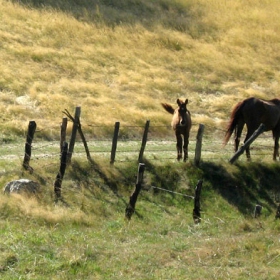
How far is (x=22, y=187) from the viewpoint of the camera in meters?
16.1

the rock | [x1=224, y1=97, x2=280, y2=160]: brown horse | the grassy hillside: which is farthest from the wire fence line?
the rock

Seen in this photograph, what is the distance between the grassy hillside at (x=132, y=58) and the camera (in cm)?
2866

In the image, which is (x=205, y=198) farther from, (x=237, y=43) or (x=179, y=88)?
(x=237, y=43)

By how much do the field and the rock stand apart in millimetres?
358

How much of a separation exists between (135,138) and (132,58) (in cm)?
1213

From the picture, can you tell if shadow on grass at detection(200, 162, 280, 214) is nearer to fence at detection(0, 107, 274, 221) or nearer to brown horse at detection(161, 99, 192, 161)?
fence at detection(0, 107, 274, 221)

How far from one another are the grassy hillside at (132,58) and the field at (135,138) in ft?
0.32

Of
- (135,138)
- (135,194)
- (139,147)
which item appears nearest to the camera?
(135,194)

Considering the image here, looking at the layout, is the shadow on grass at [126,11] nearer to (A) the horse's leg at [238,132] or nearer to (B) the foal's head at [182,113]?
(A) the horse's leg at [238,132]

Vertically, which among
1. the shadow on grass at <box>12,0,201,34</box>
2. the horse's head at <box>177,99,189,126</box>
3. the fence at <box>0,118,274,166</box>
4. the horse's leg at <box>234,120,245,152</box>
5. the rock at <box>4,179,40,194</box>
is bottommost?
the rock at <box>4,179,40,194</box>

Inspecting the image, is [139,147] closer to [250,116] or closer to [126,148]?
[126,148]

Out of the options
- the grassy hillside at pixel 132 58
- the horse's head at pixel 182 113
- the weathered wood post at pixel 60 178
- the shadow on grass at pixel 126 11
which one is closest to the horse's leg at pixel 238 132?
the horse's head at pixel 182 113

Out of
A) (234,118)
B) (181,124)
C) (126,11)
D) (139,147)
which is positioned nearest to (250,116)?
(234,118)

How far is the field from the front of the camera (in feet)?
39.9
